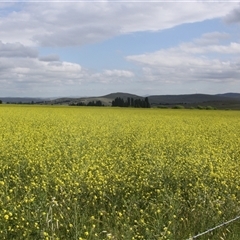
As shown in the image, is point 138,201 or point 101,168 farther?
point 101,168

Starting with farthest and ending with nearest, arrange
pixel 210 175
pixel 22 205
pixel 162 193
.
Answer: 1. pixel 210 175
2. pixel 162 193
3. pixel 22 205

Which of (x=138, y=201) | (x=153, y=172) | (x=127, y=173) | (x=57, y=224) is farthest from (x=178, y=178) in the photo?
(x=57, y=224)

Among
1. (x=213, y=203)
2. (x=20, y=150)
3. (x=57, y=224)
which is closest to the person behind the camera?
(x=57, y=224)

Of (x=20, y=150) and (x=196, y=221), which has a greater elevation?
(x=20, y=150)

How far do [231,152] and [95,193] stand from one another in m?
6.76

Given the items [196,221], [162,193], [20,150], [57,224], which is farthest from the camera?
[20,150]

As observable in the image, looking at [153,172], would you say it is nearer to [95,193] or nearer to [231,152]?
[95,193]

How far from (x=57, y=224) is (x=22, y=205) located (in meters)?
0.75

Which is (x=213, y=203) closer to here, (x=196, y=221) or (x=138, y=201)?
(x=196, y=221)

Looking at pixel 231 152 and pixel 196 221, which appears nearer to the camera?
pixel 196 221

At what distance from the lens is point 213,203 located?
6613 millimetres

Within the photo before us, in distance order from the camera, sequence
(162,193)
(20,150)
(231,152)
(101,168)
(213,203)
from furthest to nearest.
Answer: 1. (231,152)
2. (20,150)
3. (101,168)
4. (162,193)
5. (213,203)

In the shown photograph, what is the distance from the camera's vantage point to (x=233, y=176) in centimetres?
831

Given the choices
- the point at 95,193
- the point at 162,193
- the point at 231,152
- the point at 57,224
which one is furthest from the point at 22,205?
the point at 231,152
